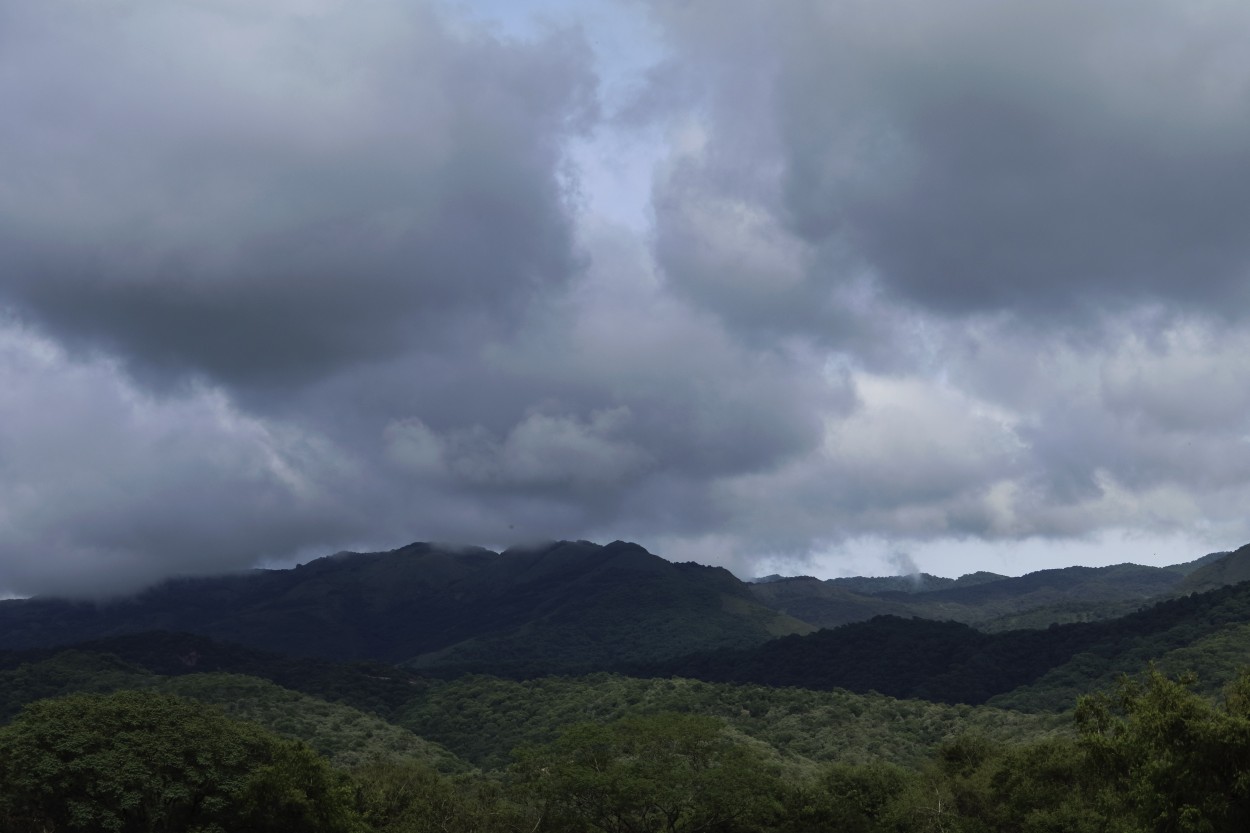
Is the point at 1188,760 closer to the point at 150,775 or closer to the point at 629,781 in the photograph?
the point at 629,781

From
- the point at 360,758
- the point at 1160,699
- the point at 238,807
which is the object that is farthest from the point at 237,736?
the point at 360,758

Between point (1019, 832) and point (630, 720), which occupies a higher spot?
point (630, 720)

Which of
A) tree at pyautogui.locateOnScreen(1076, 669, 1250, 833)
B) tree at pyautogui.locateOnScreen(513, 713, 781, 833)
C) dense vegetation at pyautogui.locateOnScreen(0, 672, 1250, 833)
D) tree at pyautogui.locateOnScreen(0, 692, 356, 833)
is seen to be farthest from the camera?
tree at pyautogui.locateOnScreen(513, 713, 781, 833)

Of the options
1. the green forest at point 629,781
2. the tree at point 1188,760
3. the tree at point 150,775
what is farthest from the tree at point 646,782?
the tree at point 1188,760

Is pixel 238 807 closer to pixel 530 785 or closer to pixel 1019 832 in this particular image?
pixel 530 785

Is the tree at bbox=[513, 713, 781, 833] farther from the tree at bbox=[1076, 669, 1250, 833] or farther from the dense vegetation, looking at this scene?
the tree at bbox=[1076, 669, 1250, 833]

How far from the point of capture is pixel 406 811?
87.1 m

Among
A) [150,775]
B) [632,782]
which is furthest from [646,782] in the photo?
[150,775]

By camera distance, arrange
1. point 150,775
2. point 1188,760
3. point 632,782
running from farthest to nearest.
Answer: point 632,782
point 150,775
point 1188,760

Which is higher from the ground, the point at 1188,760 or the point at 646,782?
the point at 1188,760

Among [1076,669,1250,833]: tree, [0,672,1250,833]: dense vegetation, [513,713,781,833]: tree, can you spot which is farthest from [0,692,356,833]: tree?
[1076,669,1250,833]: tree

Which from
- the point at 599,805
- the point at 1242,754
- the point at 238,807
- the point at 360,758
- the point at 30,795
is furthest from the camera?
the point at 360,758

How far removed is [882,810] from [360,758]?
105550mm

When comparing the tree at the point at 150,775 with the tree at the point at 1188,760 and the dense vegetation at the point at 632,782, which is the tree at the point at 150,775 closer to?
the dense vegetation at the point at 632,782
